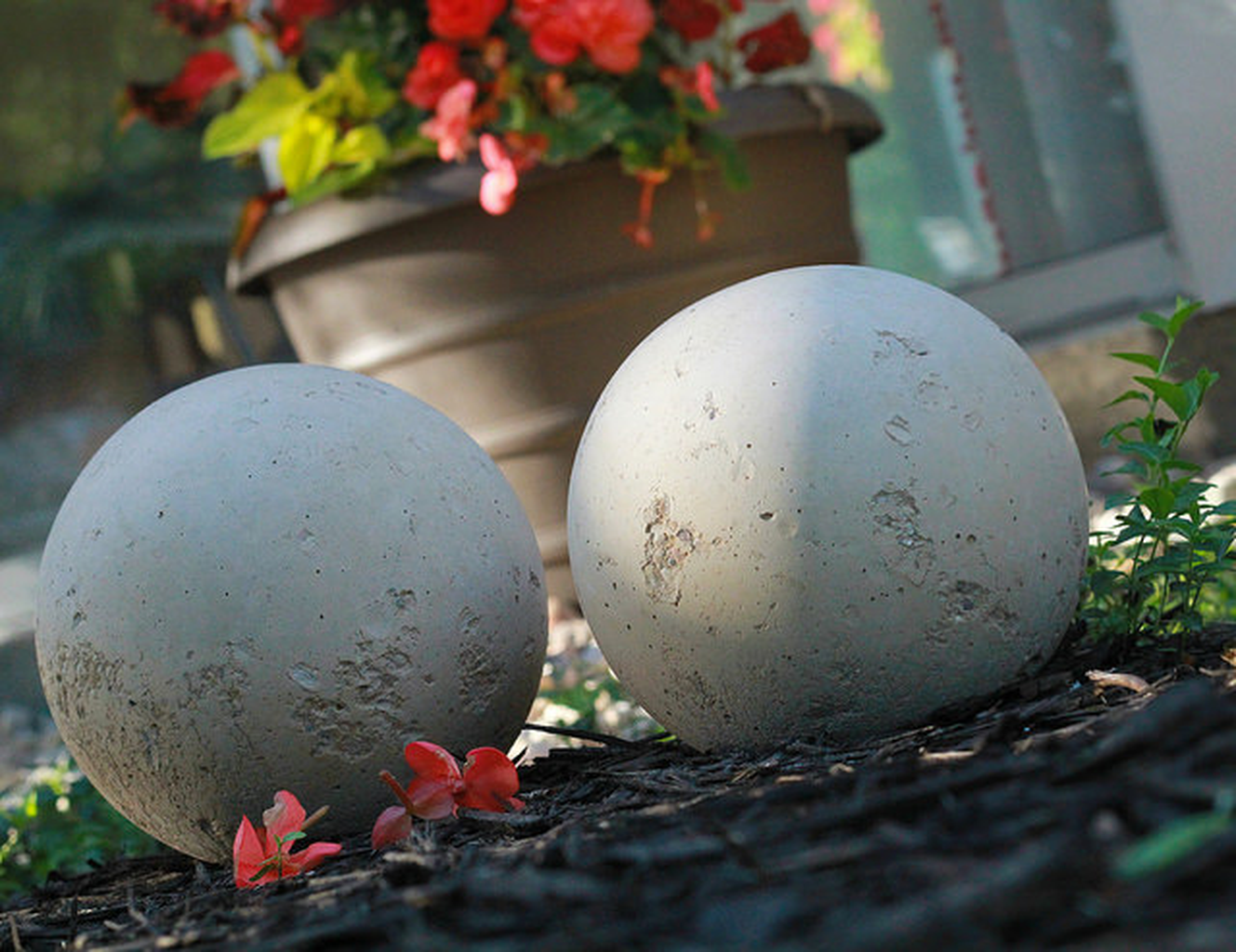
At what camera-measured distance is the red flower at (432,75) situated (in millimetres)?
4027

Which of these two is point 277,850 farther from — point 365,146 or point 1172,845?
point 365,146

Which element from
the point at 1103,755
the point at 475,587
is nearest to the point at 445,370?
the point at 475,587

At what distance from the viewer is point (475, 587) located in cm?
250

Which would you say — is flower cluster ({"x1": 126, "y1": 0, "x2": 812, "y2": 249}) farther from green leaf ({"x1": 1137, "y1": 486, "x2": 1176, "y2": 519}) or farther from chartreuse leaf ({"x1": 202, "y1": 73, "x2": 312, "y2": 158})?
green leaf ({"x1": 1137, "y1": 486, "x2": 1176, "y2": 519})

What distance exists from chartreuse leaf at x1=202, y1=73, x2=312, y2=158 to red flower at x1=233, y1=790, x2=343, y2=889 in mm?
2621

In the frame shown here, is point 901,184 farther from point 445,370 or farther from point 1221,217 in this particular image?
point 445,370

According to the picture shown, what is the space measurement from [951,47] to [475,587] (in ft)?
14.0

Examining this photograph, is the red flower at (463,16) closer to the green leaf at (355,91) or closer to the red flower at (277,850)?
the green leaf at (355,91)

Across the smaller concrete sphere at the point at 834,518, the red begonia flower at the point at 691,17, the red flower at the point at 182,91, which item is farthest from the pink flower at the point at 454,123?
the smaller concrete sphere at the point at 834,518

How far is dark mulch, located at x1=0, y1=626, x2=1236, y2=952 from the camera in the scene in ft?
3.69

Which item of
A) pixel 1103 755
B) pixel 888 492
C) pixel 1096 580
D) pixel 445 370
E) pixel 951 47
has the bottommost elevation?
pixel 1096 580

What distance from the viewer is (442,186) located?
4.14 m

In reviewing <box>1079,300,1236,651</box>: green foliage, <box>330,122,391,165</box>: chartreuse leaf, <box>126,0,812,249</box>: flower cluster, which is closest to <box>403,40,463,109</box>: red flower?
<box>126,0,812,249</box>: flower cluster

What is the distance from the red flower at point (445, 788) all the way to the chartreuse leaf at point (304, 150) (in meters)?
2.48
